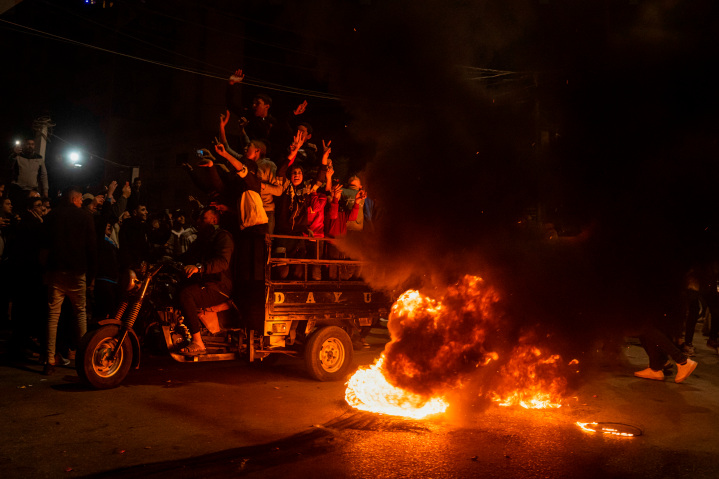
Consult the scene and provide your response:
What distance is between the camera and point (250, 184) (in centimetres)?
→ 804

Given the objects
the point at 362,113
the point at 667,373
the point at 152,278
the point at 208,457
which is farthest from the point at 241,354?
the point at 667,373

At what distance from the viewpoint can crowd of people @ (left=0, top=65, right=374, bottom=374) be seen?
7.50 metres

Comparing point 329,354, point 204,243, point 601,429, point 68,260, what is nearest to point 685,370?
point 601,429

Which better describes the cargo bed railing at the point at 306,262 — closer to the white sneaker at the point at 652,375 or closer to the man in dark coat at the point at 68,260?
the man in dark coat at the point at 68,260

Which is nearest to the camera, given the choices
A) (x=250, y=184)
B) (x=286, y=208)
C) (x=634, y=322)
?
(x=634, y=322)

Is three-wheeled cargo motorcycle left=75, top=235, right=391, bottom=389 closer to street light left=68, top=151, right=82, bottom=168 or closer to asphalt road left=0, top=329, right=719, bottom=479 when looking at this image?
asphalt road left=0, top=329, right=719, bottom=479

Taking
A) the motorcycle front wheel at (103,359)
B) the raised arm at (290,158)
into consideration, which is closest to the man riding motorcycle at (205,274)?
the motorcycle front wheel at (103,359)

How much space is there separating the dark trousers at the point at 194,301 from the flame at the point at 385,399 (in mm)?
2154

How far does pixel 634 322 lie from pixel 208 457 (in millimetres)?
5766

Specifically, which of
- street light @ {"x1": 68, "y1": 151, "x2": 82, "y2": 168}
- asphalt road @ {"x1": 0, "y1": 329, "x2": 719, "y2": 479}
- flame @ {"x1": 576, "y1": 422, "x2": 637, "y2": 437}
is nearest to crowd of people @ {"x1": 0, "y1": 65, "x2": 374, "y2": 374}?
asphalt road @ {"x1": 0, "y1": 329, "x2": 719, "y2": 479}

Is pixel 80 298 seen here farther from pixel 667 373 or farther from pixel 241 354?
pixel 667 373

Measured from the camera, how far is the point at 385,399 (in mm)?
6285

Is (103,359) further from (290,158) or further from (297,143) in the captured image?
(297,143)

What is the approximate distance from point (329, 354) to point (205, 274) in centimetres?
211
